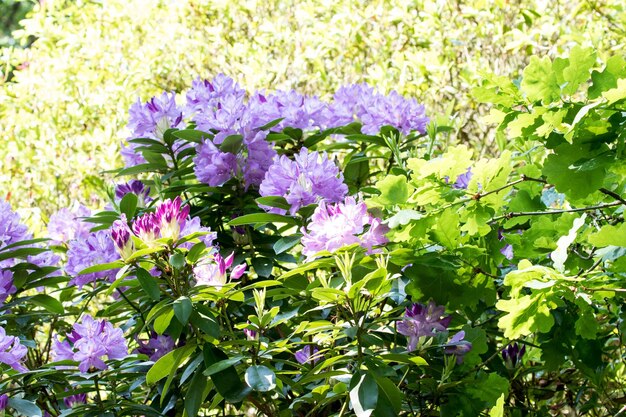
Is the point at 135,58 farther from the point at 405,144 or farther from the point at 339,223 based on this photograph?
the point at 339,223

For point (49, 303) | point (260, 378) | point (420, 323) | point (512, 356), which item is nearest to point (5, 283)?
point (49, 303)

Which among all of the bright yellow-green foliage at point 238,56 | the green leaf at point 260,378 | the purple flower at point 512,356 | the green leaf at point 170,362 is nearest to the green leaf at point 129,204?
the green leaf at point 170,362

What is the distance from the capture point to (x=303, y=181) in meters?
2.09

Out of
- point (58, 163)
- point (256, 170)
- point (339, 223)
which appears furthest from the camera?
point (58, 163)

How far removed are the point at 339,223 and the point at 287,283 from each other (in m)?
0.23

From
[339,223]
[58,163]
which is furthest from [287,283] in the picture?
[58,163]

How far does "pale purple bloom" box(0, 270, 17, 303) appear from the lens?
96.7 inches

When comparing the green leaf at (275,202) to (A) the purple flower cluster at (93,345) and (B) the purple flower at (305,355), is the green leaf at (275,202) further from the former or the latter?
(A) the purple flower cluster at (93,345)

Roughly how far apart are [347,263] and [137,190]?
3.69ft

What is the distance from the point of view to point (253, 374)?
175 cm

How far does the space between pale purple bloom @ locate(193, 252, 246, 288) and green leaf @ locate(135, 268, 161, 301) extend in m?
0.11

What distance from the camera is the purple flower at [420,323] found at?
2.02 meters

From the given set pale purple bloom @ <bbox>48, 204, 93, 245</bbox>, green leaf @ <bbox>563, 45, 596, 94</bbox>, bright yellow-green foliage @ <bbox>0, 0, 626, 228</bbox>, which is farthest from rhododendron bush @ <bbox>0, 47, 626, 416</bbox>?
bright yellow-green foliage @ <bbox>0, 0, 626, 228</bbox>

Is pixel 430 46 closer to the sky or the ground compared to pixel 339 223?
closer to the ground
